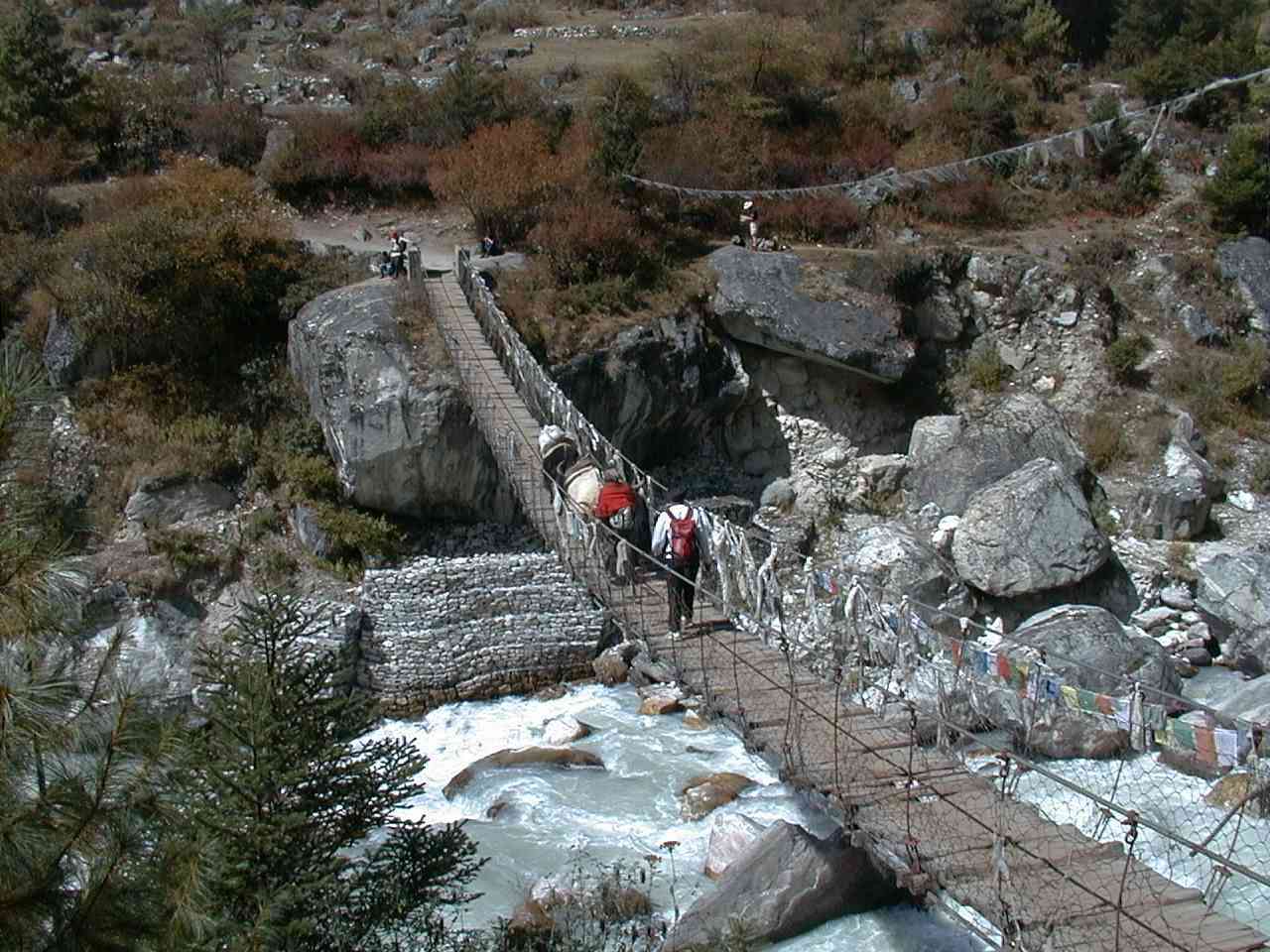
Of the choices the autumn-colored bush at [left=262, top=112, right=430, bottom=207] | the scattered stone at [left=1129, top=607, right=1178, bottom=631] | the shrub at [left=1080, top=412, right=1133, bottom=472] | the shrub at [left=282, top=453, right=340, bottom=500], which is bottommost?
the scattered stone at [left=1129, top=607, right=1178, bottom=631]

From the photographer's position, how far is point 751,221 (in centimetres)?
1752

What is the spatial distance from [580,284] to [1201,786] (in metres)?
9.03

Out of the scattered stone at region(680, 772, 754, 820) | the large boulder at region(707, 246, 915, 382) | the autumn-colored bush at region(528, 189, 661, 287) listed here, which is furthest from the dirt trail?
the scattered stone at region(680, 772, 754, 820)

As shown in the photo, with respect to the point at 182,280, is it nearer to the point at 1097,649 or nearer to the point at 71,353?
the point at 71,353

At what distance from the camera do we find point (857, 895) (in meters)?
8.34

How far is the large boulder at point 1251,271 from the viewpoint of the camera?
16.9 meters

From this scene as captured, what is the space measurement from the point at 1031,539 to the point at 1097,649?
196 cm

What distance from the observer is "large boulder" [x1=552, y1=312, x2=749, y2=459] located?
14797 millimetres

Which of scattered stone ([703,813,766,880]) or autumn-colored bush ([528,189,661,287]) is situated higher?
autumn-colored bush ([528,189,661,287])

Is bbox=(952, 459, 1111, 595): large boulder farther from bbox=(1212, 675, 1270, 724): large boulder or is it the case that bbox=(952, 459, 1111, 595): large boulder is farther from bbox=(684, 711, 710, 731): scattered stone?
bbox=(684, 711, 710, 731): scattered stone

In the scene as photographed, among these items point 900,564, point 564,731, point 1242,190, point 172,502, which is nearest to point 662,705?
point 564,731

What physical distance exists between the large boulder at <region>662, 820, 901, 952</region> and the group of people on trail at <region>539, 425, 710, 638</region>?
1662 mm

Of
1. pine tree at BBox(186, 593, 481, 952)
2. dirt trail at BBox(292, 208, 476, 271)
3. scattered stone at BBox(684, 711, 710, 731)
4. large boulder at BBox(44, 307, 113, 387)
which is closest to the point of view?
pine tree at BBox(186, 593, 481, 952)

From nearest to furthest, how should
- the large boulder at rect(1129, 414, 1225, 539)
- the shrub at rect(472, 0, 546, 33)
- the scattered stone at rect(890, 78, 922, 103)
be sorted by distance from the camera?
the large boulder at rect(1129, 414, 1225, 539), the scattered stone at rect(890, 78, 922, 103), the shrub at rect(472, 0, 546, 33)
